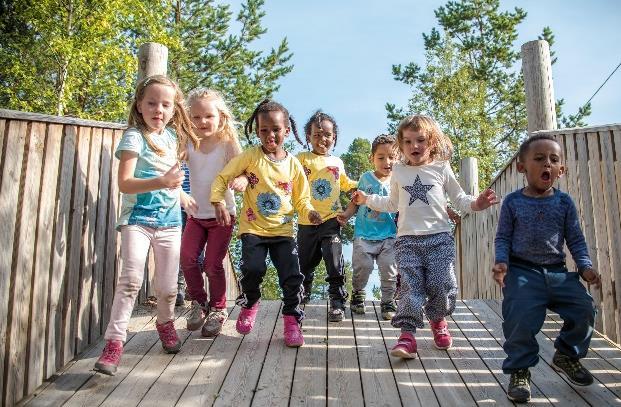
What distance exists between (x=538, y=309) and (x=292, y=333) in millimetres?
1539

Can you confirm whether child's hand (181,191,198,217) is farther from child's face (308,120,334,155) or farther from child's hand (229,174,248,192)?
child's face (308,120,334,155)

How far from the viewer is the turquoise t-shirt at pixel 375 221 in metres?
4.96

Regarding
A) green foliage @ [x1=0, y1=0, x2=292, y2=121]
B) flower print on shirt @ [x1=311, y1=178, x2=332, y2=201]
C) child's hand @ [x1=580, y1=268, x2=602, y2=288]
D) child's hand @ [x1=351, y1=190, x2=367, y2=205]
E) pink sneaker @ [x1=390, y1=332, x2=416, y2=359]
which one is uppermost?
green foliage @ [x1=0, y1=0, x2=292, y2=121]

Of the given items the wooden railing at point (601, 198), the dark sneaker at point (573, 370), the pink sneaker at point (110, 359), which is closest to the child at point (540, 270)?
the dark sneaker at point (573, 370)

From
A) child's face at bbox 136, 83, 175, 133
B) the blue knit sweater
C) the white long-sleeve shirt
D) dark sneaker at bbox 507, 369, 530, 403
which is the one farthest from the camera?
the white long-sleeve shirt

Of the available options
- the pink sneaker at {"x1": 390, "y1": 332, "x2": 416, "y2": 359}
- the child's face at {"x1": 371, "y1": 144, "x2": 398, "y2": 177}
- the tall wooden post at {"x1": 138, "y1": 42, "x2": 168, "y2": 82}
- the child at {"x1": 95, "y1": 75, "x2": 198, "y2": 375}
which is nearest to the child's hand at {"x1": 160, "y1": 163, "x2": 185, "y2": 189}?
the child at {"x1": 95, "y1": 75, "x2": 198, "y2": 375}

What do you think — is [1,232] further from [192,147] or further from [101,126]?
[192,147]

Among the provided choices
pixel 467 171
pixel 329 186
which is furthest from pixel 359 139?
pixel 329 186

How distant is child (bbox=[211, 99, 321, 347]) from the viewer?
3.88m

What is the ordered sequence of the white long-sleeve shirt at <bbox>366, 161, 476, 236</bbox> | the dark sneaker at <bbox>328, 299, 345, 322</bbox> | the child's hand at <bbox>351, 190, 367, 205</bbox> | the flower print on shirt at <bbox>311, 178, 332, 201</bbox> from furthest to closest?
the flower print on shirt at <bbox>311, 178, 332, 201</bbox> < the dark sneaker at <bbox>328, 299, 345, 322</bbox> < the child's hand at <bbox>351, 190, 367, 205</bbox> < the white long-sleeve shirt at <bbox>366, 161, 476, 236</bbox>

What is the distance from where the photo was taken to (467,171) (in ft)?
31.9

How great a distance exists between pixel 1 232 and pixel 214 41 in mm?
20354

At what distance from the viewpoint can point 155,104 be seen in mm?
3582

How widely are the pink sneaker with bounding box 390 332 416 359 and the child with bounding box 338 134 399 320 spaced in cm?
131
